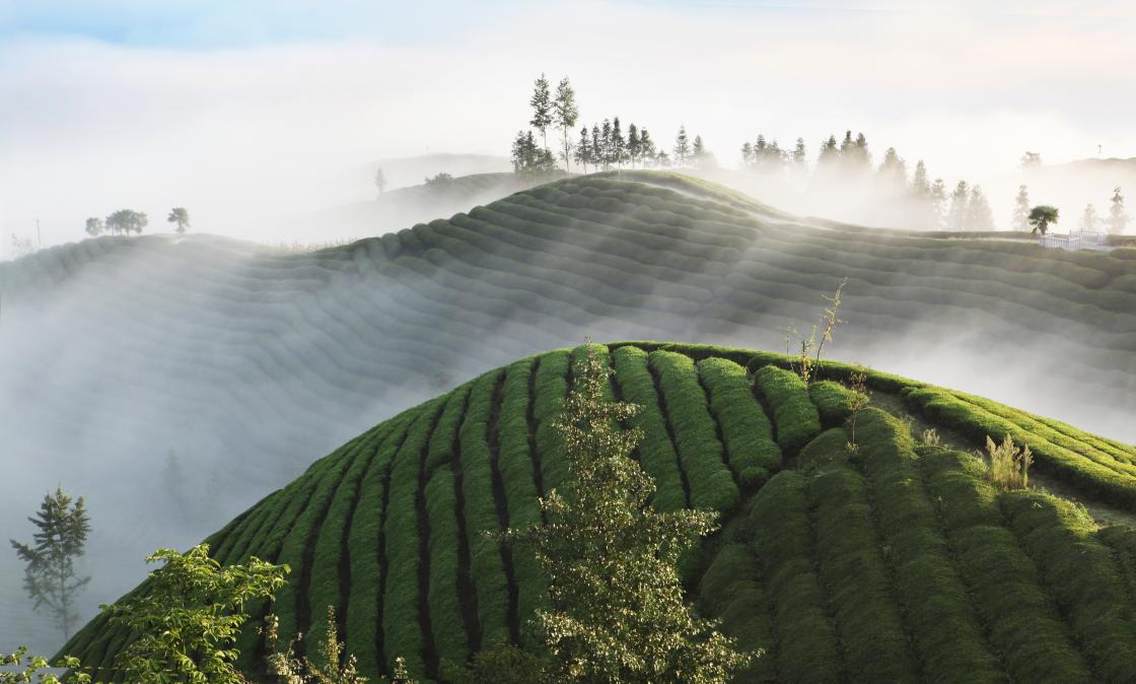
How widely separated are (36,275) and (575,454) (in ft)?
670

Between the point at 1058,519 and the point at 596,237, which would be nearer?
the point at 1058,519

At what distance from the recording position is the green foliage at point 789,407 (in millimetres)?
41131

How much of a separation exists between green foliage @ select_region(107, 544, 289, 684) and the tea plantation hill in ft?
29.9

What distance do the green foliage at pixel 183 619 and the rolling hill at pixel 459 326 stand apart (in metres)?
73.8

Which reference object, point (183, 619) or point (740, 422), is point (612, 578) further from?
point (740, 422)

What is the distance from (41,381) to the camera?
160750 millimetres

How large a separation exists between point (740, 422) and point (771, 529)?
928 cm

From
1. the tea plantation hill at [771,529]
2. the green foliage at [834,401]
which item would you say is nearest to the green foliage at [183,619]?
the tea plantation hill at [771,529]

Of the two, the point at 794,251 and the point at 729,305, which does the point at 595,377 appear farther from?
the point at 794,251

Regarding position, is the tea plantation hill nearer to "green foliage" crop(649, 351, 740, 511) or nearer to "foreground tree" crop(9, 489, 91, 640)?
"green foliage" crop(649, 351, 740, 511)

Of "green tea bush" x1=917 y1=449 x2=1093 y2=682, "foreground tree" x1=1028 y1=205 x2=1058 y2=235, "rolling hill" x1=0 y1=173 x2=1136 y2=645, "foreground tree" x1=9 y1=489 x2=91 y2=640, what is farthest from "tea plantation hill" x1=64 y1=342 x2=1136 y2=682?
"foreground tree" x1=1028 y1=205 x2=1058 y2=235

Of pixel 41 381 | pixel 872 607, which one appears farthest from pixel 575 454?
pixel 41 381

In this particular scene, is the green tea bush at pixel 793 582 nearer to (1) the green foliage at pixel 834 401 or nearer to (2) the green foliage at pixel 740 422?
(2) the green foliage at pixel 740 422

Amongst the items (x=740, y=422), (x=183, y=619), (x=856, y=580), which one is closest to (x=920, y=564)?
(x=856, y=580)
